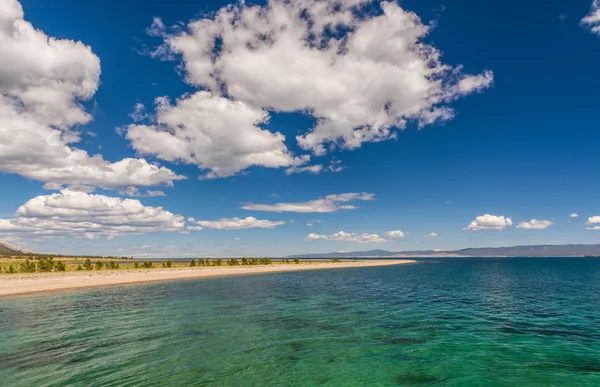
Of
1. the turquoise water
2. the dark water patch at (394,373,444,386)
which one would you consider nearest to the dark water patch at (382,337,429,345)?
the turquoise water

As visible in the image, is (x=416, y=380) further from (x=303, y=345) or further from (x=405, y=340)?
(x=303, y=345)

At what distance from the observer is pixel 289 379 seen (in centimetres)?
2019

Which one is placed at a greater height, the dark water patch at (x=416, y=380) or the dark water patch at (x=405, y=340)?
the dark water patch at (x=416, y=380)

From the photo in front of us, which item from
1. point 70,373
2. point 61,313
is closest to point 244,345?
point 70,373

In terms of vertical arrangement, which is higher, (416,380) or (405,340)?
(416,380)

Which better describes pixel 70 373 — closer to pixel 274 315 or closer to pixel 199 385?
pixel 199 385

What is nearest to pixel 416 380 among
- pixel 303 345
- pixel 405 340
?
pixel 405 340

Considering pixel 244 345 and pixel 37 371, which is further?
pixel 244 345

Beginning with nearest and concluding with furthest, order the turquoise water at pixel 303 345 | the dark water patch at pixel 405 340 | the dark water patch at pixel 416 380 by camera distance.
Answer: the dark water patch at pixel 416 380
the turquoise water at pixel 303 345
the dark water patch at pixel 405 340

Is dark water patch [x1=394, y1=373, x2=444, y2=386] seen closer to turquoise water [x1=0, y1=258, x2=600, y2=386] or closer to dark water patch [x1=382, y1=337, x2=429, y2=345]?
turquoise water [x1=0, y1=258, x2=600, y2=386]

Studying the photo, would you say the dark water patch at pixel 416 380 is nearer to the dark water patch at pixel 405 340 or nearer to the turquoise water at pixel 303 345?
the turquoise water at pixel 303 345

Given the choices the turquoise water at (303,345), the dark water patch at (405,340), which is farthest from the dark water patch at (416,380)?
the dark water patch at (405,340)

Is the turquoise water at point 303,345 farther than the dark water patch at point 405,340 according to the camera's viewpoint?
No

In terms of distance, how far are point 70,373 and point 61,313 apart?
98.7 feet
